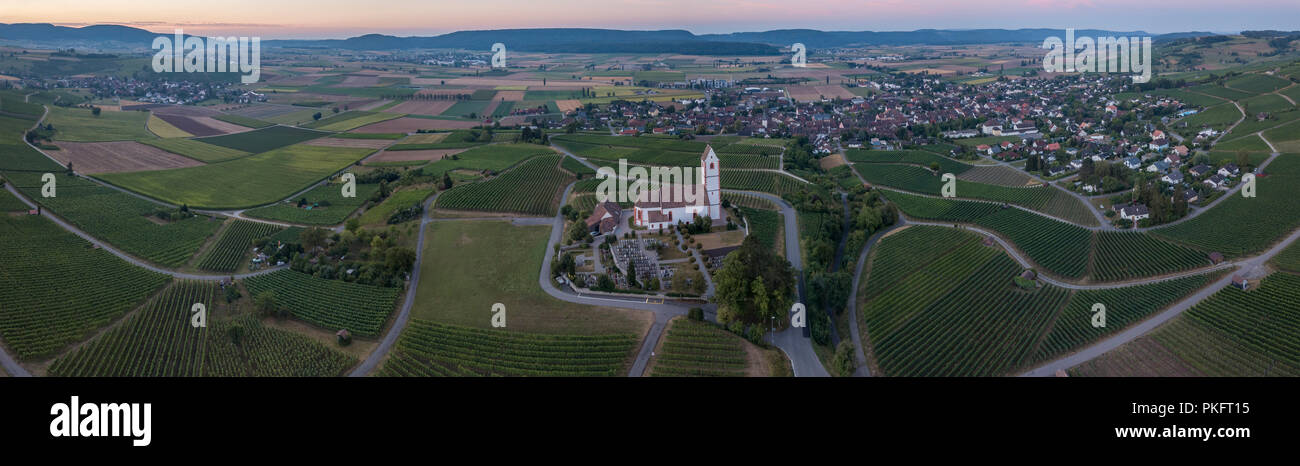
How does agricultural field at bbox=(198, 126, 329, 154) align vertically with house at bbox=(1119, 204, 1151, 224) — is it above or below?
above

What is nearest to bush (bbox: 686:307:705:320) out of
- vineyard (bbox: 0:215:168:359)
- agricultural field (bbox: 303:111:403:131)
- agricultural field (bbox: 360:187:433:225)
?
agricultural field (bbox: 360:187:433:225)

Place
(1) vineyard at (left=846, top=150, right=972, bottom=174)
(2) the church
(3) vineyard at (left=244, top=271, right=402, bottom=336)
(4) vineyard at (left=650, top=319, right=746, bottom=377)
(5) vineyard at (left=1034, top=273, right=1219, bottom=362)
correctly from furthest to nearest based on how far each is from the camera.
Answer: (1) vineyard at (left=846, top=150, right=972, bottom=174), (2) the church, (3) vineyard at (left=244, top=271, right=402, bottom=336), (5) vineyard at (left=1034, top=273, right=1219, bottom=362), (4) vineyard at (left=650, top=319, right=746, bottom=377)

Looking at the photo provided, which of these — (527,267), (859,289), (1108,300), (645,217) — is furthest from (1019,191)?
(527,267)

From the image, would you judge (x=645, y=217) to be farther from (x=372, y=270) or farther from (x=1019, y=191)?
(x=1019, y=191)

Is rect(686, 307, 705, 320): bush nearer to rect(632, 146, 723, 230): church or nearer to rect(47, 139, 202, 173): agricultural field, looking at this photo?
rect(632, 146, 723, 230): church

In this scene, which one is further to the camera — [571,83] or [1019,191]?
[571,83]

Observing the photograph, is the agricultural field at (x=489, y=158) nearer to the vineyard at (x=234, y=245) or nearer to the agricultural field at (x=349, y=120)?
the vineyard at (x=234, y=245)

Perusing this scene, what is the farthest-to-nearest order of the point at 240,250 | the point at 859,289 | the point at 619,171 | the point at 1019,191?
the point at 619,171, the point at 1019,191, the point at 240,250, the point at 859,289
